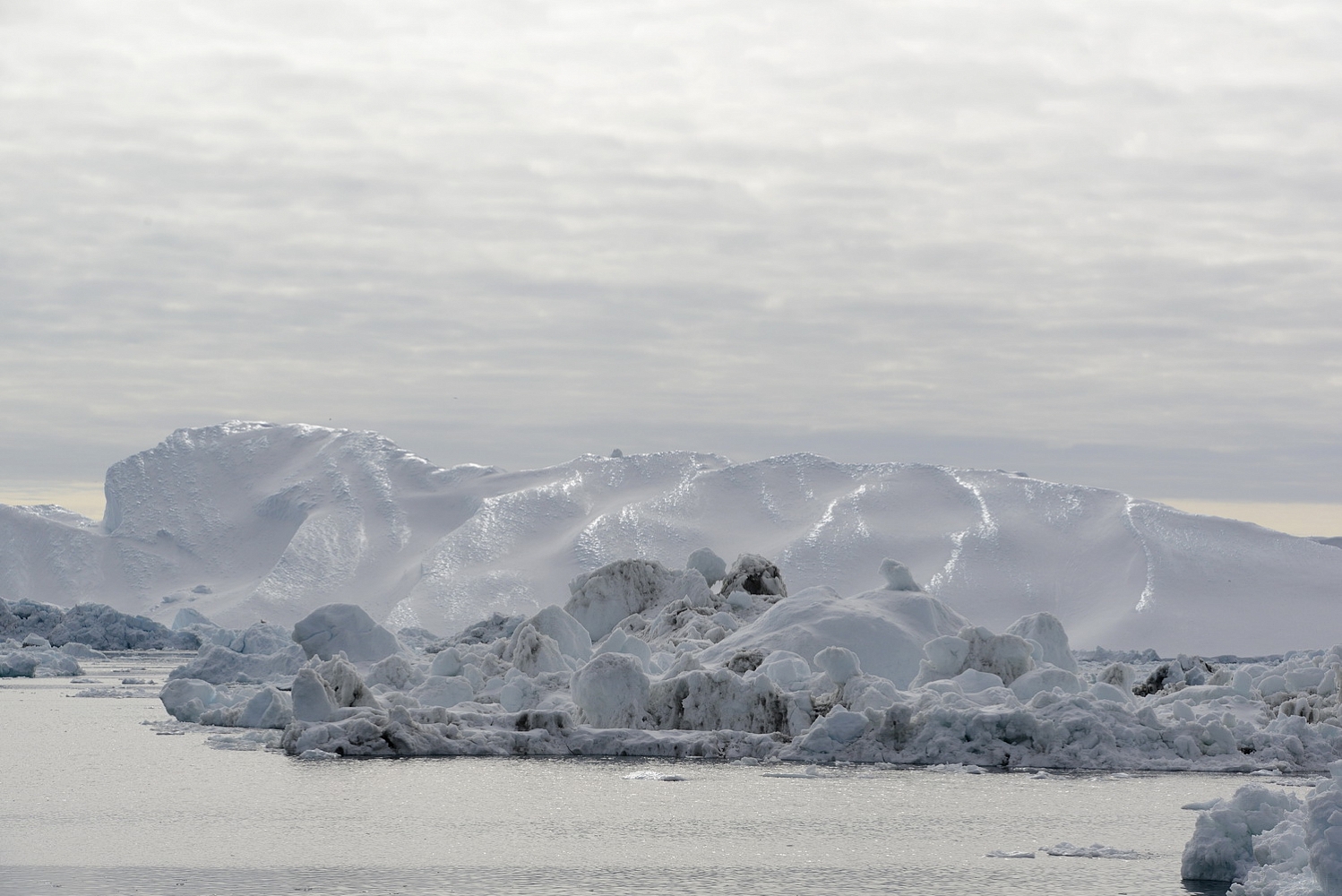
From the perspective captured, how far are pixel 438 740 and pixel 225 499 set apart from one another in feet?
298

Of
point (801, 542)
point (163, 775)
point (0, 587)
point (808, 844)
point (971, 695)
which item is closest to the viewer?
point (808, 844)

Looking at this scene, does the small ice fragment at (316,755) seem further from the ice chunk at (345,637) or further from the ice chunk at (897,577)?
the ice chunk at (897,577)

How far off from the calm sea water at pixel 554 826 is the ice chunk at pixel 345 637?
1241 cm

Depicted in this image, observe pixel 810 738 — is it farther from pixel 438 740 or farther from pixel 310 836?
pixel 310 836

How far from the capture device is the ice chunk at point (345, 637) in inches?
1465

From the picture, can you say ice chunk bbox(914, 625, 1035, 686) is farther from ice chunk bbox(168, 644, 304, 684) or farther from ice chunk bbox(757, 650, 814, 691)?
ice chunk bbox(168, 644, 304, 684)

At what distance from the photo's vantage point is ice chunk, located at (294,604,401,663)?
37.2 m

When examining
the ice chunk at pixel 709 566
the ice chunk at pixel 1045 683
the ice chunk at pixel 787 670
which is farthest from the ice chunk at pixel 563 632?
the ice chunk at pixel 709 566

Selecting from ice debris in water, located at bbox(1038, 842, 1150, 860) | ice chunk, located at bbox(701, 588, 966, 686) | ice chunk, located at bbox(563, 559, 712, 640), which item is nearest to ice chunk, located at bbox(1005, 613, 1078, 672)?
ice chunk, located at bbox(701, 588, 966, 686)

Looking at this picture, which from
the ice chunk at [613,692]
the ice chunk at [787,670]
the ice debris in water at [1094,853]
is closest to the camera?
the ice debris in water at [1094,853]

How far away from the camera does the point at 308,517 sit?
10506 cm

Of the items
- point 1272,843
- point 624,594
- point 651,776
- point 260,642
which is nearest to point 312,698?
point 651,776

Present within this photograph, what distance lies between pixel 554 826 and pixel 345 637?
21975mm

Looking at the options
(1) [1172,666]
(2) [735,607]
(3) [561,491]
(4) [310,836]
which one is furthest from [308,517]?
(4) [310,836]
